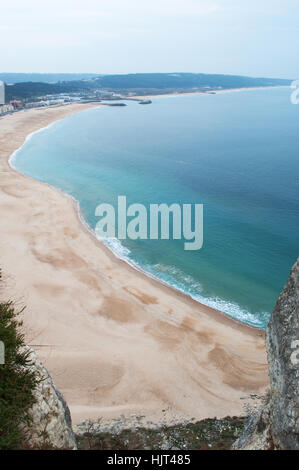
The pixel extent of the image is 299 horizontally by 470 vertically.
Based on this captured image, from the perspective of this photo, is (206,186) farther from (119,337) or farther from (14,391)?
(14,391)

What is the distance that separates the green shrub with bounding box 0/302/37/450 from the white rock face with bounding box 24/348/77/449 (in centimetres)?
25

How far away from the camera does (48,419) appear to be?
10.0 m

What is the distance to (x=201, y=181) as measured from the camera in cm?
5394

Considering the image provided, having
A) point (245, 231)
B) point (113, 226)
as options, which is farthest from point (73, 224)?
point (245, 231)

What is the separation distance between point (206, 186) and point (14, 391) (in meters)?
45.3

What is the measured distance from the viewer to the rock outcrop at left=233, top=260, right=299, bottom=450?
8.66m

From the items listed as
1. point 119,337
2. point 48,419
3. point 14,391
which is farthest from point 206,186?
point 14,391

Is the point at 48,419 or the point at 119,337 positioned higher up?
the point at 48,419

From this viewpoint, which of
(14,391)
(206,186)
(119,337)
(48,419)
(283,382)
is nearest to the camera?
(283,382)

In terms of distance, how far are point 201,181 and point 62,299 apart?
36.2 m

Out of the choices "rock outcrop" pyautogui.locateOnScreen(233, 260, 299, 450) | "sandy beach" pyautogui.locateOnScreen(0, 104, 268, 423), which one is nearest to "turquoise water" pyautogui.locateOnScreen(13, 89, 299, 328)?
"sandy beach" pyautogui.locateOnScreen(0, 104, 268, 423)

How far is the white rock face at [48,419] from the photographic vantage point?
9.58 metres

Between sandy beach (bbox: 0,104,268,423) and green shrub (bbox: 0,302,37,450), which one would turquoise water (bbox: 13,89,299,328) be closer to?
sandy beach (bbox: 0,104,268,423)

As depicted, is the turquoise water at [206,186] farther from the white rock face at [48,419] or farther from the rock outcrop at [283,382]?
the white rock face at [48,419]
